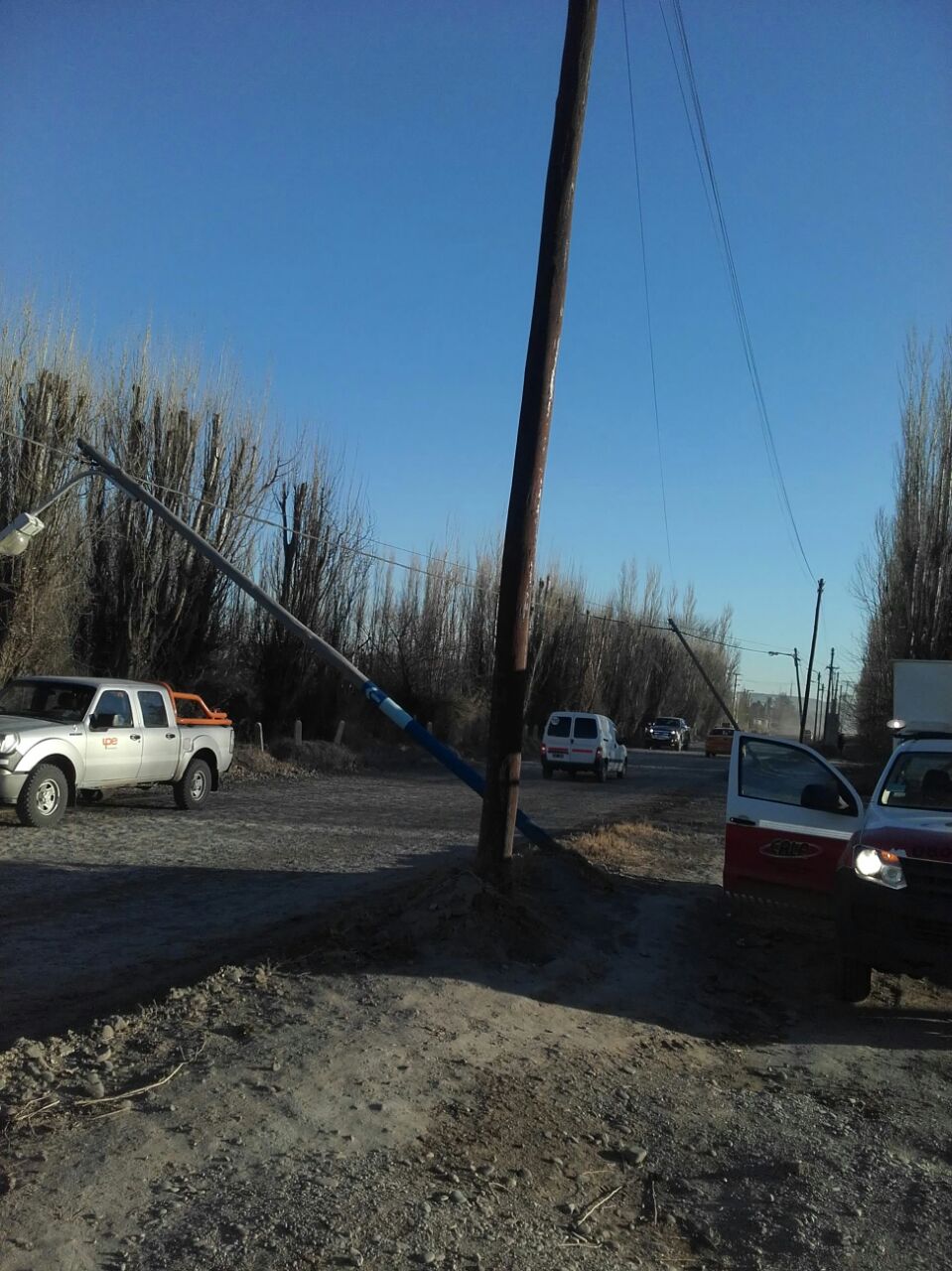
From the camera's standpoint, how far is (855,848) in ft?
23.0

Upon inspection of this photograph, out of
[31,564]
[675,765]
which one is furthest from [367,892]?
[675,765]

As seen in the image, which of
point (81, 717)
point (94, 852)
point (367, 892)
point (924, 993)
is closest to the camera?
point (924, 993)

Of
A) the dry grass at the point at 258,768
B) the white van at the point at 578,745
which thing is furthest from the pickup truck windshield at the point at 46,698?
the white van at the point at 578,745

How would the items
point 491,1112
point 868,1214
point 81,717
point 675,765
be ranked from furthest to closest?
point 675,765 < point 81,717 < point 491,1112 < point 868,1214

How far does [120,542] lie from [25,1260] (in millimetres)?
24635

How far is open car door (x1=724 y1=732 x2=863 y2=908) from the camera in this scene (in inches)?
331

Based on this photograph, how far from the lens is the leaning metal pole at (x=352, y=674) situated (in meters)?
11.3

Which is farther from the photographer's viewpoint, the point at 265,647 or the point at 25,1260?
the point at 265,647

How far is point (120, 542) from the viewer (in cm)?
2631

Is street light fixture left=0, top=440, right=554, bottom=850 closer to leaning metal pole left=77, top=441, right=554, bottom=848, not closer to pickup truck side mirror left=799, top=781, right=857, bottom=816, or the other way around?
leaning metal pole left=77, top=441, right=554, bottom=848

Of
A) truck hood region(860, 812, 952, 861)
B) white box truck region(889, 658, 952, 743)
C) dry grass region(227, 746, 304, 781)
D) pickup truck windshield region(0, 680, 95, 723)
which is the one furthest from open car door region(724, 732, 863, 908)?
dry grass region(227, 746, 304, 781)

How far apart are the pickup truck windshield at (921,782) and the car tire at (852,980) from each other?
1350 millimetres

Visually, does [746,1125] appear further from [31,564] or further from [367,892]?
[31,564]

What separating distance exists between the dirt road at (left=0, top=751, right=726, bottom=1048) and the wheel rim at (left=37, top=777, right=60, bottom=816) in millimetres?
372
